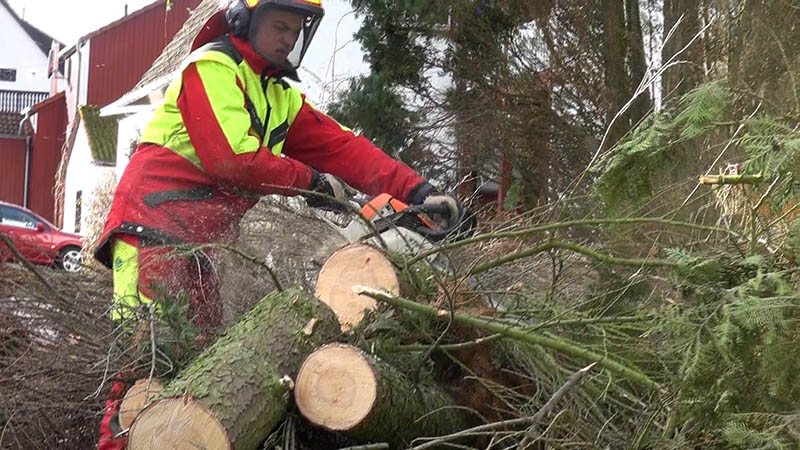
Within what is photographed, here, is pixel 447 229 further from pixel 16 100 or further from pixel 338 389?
pixel 16 100

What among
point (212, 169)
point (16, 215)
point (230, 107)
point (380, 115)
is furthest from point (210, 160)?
point (16, 215)

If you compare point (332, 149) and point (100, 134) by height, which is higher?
point (100, 134)

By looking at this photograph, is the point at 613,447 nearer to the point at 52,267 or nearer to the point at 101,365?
the point at 101,365

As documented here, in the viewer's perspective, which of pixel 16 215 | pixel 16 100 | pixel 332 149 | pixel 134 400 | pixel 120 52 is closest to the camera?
pixel 134 400

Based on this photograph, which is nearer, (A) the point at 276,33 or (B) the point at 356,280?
(B) the point at 356,280

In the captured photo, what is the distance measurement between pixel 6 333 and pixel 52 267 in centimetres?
37

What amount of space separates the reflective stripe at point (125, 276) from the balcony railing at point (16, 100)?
39731 mm

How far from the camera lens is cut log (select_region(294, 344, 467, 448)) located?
3.50 metres

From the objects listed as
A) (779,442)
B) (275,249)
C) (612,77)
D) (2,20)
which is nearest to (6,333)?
(275,249)

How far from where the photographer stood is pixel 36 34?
5650 centimetres

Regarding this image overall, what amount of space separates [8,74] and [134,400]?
50721 millimetres

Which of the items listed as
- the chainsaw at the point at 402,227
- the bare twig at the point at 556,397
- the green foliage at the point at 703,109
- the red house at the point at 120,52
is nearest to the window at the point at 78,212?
the red house at the point at 120,52

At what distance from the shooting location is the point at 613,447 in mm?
3623

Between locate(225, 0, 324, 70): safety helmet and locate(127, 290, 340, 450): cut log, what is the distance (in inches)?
49.3
